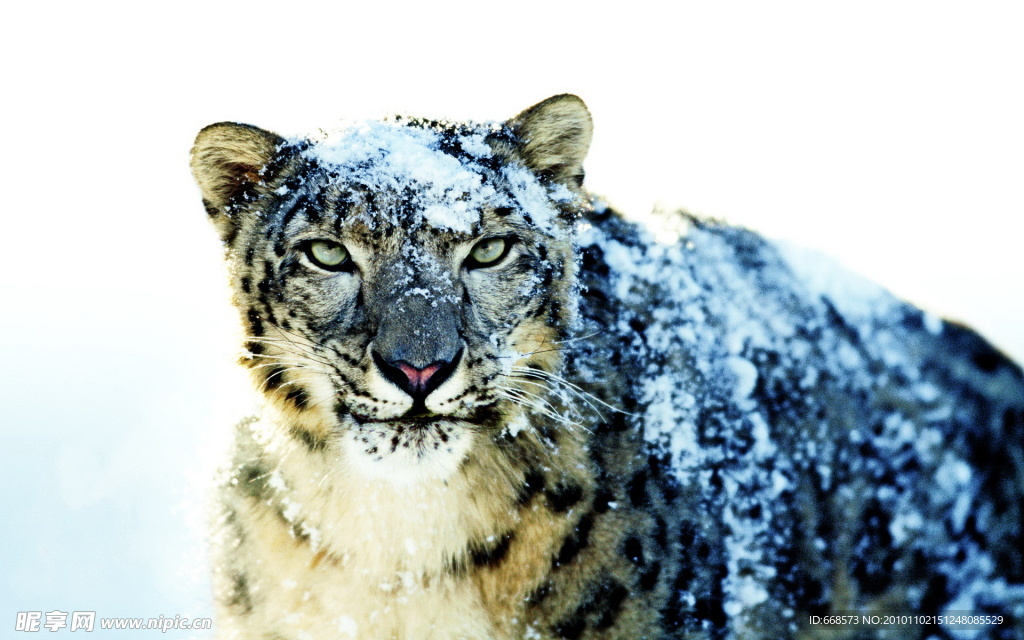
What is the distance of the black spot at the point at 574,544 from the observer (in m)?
2.62

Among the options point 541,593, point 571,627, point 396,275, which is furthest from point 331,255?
point 571,627

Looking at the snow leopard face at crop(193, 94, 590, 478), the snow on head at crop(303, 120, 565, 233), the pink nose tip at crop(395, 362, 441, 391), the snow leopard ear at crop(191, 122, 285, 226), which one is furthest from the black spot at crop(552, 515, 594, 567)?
the snow leopard ear at crop(191, 122, 285, 226)

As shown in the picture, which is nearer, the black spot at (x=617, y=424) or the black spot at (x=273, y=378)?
the black spot at (x=273, y=378)

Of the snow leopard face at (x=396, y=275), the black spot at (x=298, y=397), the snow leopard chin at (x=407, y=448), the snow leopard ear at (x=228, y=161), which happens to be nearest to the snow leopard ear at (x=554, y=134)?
the snow leopard face at (x=396, y=275)

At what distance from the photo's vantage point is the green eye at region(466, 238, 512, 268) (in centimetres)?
239

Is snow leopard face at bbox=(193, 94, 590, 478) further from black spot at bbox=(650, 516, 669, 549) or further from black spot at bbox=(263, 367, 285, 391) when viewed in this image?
black spot at bbox=(650, 516, 669, 549)

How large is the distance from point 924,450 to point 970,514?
32cm

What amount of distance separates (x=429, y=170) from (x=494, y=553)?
1.22 m

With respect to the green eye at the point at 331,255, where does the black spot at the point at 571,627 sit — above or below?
below

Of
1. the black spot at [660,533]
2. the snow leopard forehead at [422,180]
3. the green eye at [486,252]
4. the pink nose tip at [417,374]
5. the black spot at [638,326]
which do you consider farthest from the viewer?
the black spot at [638,326]

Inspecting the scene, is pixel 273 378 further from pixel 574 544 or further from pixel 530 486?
pixel 574 544

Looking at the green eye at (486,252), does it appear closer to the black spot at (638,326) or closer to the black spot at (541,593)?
the black spot at (638,326)

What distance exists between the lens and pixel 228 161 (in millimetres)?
2471

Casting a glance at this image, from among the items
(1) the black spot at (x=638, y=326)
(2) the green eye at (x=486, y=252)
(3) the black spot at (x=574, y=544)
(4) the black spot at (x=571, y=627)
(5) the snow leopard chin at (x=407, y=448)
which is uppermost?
(2) the green eye at (x=486, y=252)
